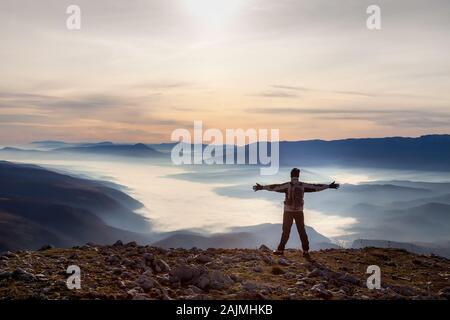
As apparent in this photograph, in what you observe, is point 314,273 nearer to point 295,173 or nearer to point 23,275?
point 295,173

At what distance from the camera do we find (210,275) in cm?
1272

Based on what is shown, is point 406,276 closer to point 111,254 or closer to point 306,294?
point 306,294

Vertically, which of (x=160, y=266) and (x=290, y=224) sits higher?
(x=290, y=224)

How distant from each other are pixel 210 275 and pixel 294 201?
19.6 feet

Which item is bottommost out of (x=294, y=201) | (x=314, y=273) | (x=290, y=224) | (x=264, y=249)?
(x=264, y=249)

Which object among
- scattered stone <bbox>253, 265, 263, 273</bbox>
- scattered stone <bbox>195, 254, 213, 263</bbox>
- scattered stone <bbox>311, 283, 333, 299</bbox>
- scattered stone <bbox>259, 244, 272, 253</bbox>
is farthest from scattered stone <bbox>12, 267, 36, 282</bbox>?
scattered stone <bbox>259, 244, 272, 253</bbox>

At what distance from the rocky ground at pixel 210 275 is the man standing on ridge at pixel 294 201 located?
650mm

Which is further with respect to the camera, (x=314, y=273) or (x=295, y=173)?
(x=295, y=173)

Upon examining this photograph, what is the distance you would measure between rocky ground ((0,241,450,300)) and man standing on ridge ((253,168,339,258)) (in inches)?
25.6

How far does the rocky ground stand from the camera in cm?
1158

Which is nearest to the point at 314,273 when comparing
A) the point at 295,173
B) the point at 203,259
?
the point at 203,259

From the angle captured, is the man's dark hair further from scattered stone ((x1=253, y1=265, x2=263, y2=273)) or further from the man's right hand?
scattered stone ((x1=253, y1=265, x2=263, y2=273))
